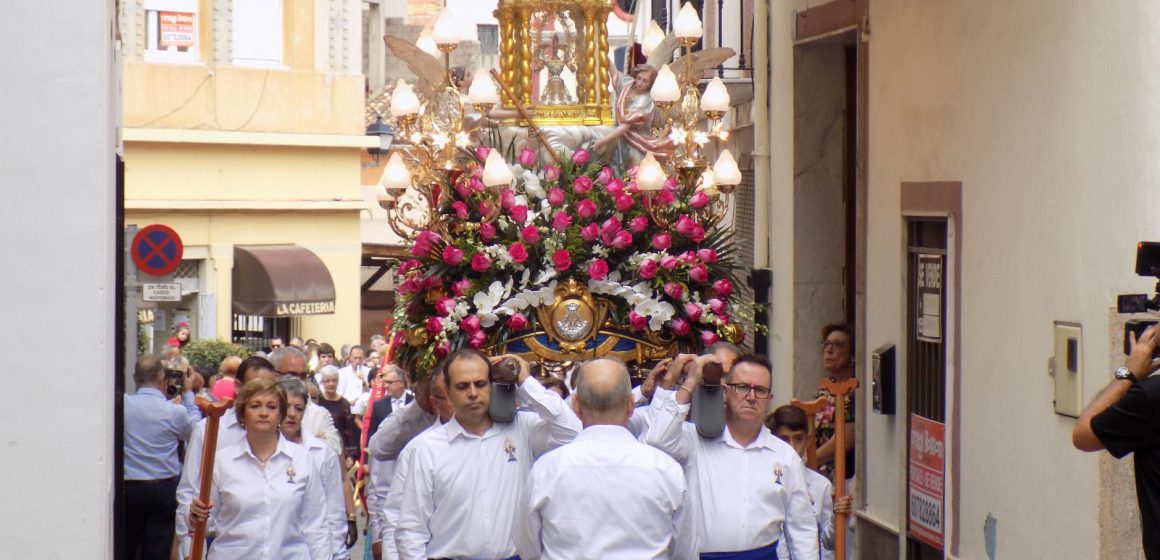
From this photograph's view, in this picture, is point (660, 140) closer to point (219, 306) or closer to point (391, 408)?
point (391, 408)

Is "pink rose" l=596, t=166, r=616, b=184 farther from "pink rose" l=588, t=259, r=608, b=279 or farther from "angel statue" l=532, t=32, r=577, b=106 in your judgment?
"angel statue" l=532, t=32, r=577, b=106

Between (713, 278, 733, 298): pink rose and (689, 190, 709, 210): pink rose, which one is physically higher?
(689, 190, 709, 210): pink rose

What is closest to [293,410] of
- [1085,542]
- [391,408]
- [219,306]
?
[1085,542]

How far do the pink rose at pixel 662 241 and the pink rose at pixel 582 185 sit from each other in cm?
42

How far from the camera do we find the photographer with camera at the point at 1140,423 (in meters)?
5.71

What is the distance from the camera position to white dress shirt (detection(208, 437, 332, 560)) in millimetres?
8234

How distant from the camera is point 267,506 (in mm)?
8258

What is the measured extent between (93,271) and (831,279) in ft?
25.4

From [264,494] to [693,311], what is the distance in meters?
2.38

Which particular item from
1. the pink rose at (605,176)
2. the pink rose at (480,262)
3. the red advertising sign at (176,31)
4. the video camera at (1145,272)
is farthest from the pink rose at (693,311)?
the red advertising sign at (176,31)

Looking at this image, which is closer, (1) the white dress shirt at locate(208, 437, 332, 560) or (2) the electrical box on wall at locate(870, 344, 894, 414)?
(1) the white dress shirt at locate(208, 437, 332, 560)

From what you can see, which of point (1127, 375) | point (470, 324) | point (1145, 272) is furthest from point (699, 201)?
point (1127, 375)

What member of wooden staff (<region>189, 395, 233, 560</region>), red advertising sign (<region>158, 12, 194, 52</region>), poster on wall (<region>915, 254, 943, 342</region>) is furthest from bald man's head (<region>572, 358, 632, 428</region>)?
red advertising sign (<region>158, 12, 194, 52</region>)

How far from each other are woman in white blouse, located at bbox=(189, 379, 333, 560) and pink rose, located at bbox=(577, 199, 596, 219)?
1.84 m
